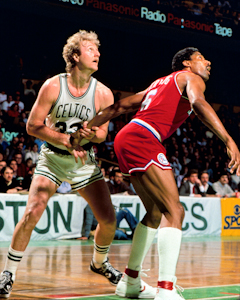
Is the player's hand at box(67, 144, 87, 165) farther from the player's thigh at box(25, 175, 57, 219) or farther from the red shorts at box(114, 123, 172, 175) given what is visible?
the red shorts at box(114, 123, 172, 175)

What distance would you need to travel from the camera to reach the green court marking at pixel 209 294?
3871 mm

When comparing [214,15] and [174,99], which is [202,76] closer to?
[174,99]

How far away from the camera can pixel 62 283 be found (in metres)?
4.65

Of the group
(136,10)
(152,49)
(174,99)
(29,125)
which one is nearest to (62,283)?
(29,125)

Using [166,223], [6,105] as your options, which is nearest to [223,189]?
[6,105]

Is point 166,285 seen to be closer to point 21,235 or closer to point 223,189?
point 21,235

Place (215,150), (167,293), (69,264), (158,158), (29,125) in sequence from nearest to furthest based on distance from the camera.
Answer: (167,293), (158,158), (29,125), (69,264), (215,150)

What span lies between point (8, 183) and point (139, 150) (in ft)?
23.5

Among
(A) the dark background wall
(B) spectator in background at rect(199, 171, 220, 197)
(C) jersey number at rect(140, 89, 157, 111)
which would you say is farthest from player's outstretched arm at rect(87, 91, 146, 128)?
(A) the dark background wall

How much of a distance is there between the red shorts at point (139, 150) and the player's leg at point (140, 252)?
340 millimetres

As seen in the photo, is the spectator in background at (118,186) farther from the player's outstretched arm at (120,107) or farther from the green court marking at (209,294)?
the player's outstretched arm at (120,107)

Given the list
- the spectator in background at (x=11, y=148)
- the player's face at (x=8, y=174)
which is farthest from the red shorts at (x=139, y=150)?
the spectator in background at (x=11, y=148)

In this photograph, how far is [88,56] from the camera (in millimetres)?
4469

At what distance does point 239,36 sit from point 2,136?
41.6 ft
